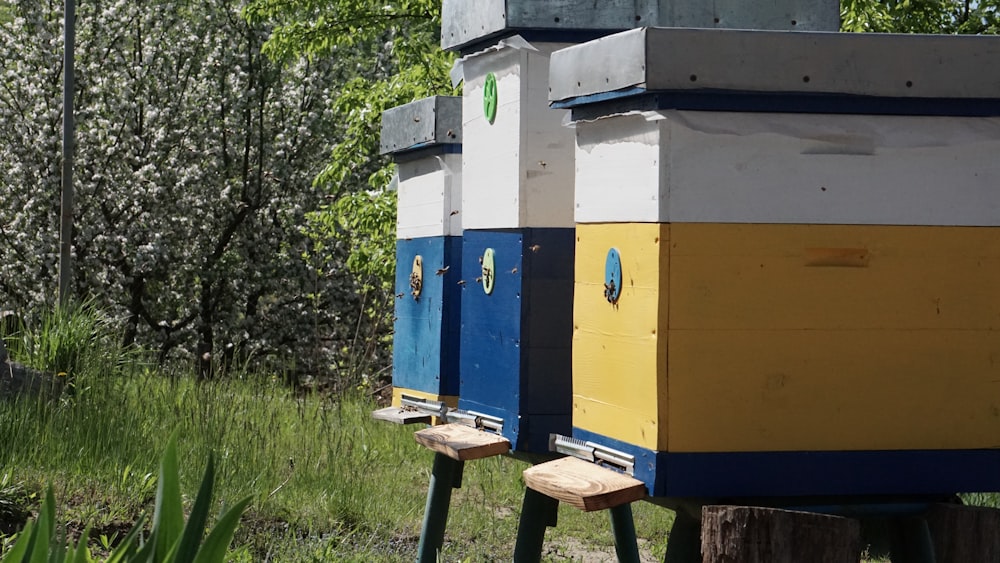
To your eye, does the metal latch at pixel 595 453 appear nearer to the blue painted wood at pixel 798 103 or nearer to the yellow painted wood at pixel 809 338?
the yellow painted wood at pixel 809 338

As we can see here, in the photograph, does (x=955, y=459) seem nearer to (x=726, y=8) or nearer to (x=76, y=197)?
(x=726, y=8)

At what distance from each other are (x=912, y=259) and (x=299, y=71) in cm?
1489

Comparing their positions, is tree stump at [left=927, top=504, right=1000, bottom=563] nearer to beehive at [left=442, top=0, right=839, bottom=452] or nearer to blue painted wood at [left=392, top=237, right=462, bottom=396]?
beehive at [left=442, top=0, right=839, bottom=452]

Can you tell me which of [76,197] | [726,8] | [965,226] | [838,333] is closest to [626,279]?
[838,333]

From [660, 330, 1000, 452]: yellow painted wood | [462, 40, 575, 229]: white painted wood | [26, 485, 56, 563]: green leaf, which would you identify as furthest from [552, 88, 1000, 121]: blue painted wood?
[26, 485, 56, 563]: green leaf

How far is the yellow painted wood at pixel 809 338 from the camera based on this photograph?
3.16 metres

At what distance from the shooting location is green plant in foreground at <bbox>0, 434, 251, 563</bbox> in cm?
225

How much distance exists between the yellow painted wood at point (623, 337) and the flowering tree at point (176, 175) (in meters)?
11.9

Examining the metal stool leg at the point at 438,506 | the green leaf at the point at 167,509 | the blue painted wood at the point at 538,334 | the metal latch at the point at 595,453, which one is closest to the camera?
the green leaf at the point at 167,509

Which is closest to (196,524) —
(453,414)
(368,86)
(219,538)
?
(219,538)

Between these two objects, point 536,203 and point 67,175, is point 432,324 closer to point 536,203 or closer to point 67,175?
point 536,203

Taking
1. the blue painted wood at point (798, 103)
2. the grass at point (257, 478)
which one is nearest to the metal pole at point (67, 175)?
the grass at point (257, 478)

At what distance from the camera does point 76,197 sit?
51.0 ft

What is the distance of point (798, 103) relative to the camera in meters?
3.21
